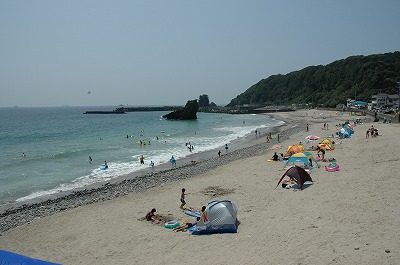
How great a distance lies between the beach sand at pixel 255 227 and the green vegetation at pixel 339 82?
92039mm

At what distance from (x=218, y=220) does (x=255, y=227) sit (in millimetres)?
1220

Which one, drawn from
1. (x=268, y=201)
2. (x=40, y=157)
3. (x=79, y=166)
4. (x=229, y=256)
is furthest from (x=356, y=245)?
(x=40, y=157)

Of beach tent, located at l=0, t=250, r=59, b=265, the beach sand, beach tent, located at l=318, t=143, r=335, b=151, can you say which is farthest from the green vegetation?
beach tent, located at l=0, t=250, r=59, b=265

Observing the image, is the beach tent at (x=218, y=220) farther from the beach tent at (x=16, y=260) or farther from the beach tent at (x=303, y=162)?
the beach tent at (x=303, y=162)

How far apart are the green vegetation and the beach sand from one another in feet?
302

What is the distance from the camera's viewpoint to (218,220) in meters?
10.9

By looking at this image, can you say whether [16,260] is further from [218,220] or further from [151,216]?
[151,216]

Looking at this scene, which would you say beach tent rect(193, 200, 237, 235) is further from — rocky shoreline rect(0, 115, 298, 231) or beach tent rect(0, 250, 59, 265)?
rocky shoreline rect(0, 115, 298, 231)

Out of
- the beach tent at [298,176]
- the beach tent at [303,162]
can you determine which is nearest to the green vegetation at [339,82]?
the beach tent at [303,162]

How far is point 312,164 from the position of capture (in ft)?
60.5

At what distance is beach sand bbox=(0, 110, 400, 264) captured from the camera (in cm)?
839

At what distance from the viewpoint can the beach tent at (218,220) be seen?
10.8m

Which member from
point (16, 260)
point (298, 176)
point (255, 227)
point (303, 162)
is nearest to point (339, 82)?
point (303, 162)

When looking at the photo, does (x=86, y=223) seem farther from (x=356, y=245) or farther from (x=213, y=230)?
(x=356, y=245)
